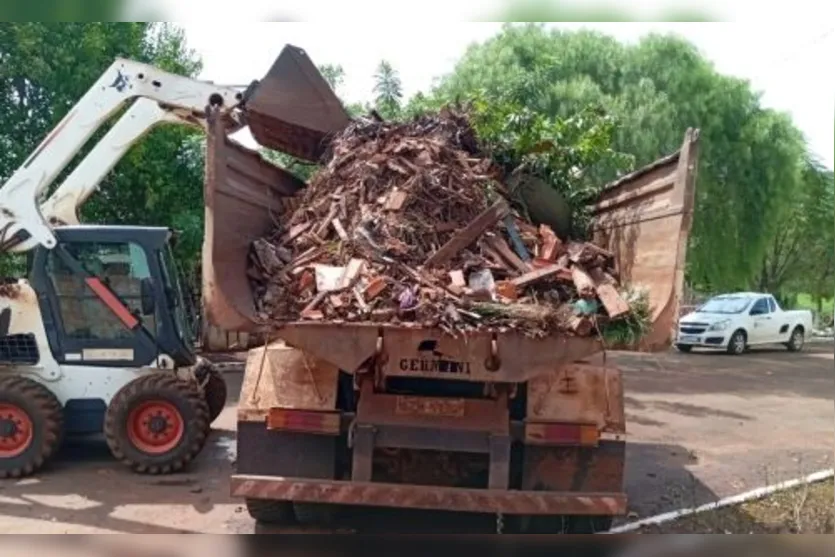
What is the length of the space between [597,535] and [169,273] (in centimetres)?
425

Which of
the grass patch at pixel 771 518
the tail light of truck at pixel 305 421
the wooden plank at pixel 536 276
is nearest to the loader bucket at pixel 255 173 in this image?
the tail light of truck at pixel 305 421

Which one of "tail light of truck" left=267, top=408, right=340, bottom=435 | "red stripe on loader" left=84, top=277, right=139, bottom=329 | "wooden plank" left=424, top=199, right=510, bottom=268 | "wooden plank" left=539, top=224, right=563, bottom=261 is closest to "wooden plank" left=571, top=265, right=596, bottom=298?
"wooden plank" left=539, top=224, right=563, bottom=261

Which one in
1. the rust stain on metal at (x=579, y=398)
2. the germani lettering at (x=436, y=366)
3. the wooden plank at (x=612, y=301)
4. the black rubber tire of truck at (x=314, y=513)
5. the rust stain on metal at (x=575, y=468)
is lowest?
the black rubber tire of truck at (x=314, y=513)

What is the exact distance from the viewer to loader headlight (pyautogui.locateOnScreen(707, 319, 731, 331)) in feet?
67.5

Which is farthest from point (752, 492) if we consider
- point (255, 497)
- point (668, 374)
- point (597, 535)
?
point (668, 374)

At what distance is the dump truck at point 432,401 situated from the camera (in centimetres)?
450

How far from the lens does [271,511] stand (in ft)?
17.8

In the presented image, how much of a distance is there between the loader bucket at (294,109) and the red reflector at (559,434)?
9.82 feet

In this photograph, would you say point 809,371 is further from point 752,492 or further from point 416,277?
point 416,277

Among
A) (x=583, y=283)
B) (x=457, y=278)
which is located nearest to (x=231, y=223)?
(x=457, y=278)

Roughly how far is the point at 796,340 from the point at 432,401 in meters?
20.5

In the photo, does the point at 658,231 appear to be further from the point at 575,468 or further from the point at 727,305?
the point at 727,305

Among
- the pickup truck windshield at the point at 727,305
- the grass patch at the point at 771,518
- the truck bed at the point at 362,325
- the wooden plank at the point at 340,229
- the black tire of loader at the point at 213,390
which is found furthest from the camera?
the pickup truck windshield at the point at 727,305

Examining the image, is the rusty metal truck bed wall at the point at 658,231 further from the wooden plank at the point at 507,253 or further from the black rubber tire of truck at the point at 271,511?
the black rubber tire of truck at the point at 271,511
